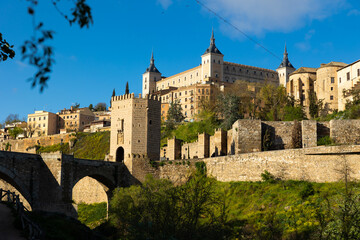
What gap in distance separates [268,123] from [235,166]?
25.8 ft

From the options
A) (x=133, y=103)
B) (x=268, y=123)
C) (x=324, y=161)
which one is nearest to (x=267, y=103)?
(x=268, y=123)

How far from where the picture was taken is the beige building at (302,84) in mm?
76312

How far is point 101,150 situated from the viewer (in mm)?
82500

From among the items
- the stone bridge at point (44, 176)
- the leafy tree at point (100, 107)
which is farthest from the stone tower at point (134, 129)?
the leafy tree at point (100, 107)

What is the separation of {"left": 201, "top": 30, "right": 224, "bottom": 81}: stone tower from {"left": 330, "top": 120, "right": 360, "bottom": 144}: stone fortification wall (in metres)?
62.4

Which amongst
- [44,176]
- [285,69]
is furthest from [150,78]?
[44,176]

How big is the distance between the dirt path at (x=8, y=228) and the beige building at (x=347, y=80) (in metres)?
51.7

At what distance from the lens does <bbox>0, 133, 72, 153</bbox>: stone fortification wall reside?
94000 mm

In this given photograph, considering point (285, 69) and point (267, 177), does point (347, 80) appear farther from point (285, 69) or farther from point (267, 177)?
point (285, 69)

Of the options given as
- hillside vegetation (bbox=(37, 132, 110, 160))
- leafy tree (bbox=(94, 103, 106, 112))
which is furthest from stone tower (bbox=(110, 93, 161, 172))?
leafy tree (bbox=(94, 103, 106, 112))

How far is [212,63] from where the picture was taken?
357ft

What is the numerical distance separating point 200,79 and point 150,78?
1897 centimetres

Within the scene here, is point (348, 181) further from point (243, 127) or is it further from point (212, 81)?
point (212, 81)

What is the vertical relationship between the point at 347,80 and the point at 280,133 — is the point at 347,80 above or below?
above
